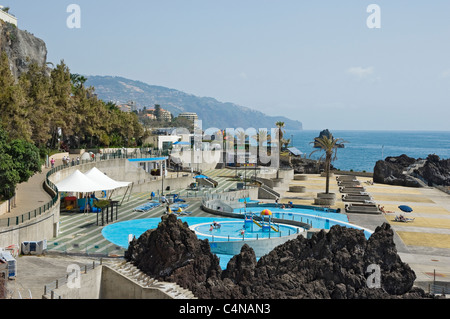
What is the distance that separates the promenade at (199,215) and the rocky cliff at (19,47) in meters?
28.5

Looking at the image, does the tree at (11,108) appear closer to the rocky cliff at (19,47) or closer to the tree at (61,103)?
the tree at (61,103)

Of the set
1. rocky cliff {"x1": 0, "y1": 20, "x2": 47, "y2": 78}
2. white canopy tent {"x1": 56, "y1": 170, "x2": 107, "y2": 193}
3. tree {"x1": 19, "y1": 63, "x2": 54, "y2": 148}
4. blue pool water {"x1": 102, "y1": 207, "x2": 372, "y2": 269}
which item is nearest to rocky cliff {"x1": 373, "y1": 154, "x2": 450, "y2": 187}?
blue pool water {"x1": 102, "y1": 207, "x2": 372, "y2": 269}

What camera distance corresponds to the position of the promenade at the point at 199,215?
2019 centimetres

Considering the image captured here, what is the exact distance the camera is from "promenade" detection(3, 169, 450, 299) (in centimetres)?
2019

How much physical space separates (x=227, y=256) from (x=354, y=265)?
892cm

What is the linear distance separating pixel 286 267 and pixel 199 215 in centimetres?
1762

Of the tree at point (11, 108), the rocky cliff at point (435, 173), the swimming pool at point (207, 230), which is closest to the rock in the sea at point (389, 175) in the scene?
the rocky cliff at point (435, 173)

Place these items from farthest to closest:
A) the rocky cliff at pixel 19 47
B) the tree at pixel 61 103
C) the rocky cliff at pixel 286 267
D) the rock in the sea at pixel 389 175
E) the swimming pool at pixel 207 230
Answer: the rock in the sea at pixel 389 175, the rocky cliff at pixel 19 47, the tree at pixel 61 103, the swimming pool at pixel 207 230, the rocky cliff at pixel 286 267

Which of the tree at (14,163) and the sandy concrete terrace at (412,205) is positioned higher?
the tree at (14,163)

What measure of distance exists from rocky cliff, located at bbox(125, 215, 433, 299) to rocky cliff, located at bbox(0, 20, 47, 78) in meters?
44.3

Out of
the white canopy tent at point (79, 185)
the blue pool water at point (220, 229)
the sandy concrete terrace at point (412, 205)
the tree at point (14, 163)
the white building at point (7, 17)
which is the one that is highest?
the white building at point (7, 17)

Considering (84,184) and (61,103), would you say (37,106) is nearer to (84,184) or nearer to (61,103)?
(61,103)

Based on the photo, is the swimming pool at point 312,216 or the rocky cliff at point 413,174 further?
the rocky cliff at point 413,174

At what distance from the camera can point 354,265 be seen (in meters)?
21.0
